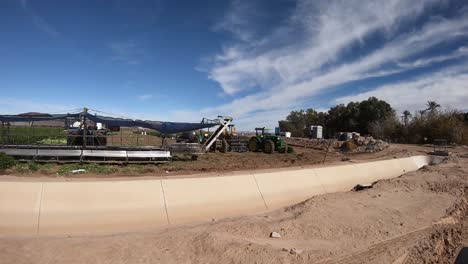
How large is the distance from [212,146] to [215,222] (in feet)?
70.9

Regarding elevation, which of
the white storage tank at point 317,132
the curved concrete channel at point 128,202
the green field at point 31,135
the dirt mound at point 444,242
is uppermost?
the white storage tank at point 317,132

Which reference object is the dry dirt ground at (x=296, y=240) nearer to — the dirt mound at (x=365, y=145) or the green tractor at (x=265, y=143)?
the green tractor at (x=265, y=143)

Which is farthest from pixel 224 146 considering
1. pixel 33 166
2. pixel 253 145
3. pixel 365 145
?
pixel 365 145

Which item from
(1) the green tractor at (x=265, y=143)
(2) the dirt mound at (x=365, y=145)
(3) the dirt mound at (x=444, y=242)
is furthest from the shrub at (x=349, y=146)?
(3) the dirt mound at (x=444, y=242)

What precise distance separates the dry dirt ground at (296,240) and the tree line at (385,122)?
151ft

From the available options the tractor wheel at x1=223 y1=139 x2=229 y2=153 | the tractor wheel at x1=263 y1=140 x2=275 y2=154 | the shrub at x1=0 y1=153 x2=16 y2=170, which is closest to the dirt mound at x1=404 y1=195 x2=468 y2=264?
the shrub at x1=0 y1=153 x2=16 y2=170

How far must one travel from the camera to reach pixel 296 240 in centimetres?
700

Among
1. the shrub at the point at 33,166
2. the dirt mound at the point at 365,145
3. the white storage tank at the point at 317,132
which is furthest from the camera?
the white storage tank at the point at 317,132

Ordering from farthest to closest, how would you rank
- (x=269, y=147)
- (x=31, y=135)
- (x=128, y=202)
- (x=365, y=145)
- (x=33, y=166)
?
(x=365, y=145) < (x=269, y=147) < (x=31, y=135) < (x=33, y=166) < (x=128, y=202)

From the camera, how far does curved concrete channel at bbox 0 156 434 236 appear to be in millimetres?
7113

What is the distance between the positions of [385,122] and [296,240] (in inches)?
2514

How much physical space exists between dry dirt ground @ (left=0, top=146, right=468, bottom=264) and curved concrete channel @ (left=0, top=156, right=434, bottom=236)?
17.1 inches

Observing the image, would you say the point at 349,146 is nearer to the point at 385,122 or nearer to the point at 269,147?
the point at 269,147

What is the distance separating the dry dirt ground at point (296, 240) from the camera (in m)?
5.95
